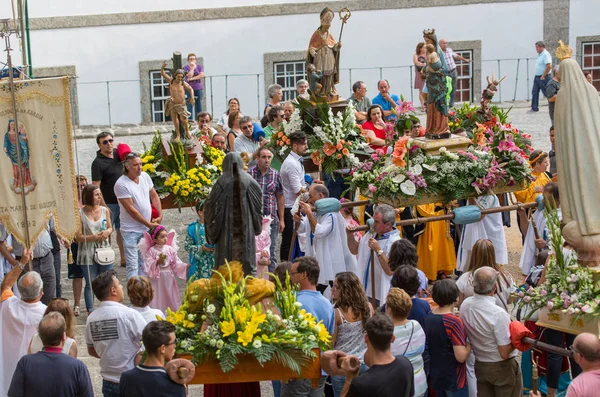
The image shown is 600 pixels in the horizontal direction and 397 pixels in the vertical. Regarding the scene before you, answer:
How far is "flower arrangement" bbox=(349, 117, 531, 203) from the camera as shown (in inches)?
459

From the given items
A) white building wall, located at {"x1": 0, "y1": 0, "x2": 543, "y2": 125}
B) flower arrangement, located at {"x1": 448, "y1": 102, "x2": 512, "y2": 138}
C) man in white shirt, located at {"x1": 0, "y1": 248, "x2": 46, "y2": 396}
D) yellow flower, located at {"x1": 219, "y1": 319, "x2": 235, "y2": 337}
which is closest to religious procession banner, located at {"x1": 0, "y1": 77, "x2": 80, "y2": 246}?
man in white shirt, located at {"x1": 0, "y1": 248, "x2": 46, "y2": 396}

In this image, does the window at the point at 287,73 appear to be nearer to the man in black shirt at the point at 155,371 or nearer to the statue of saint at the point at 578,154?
the statue of saint at the point at 578,154

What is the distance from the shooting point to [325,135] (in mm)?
14250

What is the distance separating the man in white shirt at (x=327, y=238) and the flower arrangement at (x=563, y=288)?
10.5 ft

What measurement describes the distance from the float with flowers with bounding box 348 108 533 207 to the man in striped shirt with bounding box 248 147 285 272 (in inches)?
45.6

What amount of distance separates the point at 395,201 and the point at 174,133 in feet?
12.5

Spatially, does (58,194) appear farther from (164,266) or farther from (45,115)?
(164,266)

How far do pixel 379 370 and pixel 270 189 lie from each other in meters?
6.08

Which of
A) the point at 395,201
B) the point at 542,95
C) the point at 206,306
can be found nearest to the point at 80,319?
the point at 395,201

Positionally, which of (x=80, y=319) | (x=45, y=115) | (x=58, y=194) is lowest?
(x=80, y=319)

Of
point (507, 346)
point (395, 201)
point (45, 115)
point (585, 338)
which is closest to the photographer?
point (585, 338)

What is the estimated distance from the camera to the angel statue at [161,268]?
1178 cm

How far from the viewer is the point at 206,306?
7.90 metres

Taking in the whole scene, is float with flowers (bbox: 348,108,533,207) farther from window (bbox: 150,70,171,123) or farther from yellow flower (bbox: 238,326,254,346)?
window (bbox: 150,70,171,123)
